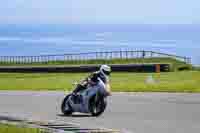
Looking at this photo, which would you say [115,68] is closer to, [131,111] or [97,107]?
[131,111]

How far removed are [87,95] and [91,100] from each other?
172 millimetres

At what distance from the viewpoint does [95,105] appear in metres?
19.8

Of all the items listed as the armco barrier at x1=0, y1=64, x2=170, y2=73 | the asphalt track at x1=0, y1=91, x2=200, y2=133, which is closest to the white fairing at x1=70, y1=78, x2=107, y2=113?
the asphalt track at x1=0, y1=91, x2=200, y2=133

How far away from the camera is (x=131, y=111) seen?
69.6ft

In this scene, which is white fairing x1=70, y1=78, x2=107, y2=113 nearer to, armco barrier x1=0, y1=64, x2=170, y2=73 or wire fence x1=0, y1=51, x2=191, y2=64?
armco barrier x1=0, y1=64, x2=170, y2=73

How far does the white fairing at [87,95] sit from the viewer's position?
1933cm

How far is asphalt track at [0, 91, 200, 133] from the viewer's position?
56.4 feet

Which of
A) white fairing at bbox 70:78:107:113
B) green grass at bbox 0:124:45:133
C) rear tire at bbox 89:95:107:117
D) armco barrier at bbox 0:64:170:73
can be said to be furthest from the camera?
armco barrier at bbox 0:64:170:73

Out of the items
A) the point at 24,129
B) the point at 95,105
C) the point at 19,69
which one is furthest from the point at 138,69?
the point at 24,129

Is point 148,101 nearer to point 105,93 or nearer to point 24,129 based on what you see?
point 105,93

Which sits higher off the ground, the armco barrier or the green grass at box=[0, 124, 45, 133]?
the green grass at box=[0, 124, 45, 133]

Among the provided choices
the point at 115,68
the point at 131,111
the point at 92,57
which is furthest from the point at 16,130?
the point at 92,57

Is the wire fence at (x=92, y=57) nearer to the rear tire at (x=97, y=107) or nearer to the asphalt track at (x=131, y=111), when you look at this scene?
the asphalt track at (x=131, y=111)

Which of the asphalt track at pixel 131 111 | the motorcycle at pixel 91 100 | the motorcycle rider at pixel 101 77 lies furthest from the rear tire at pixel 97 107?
the motorcycle rider at pixel 101 77
